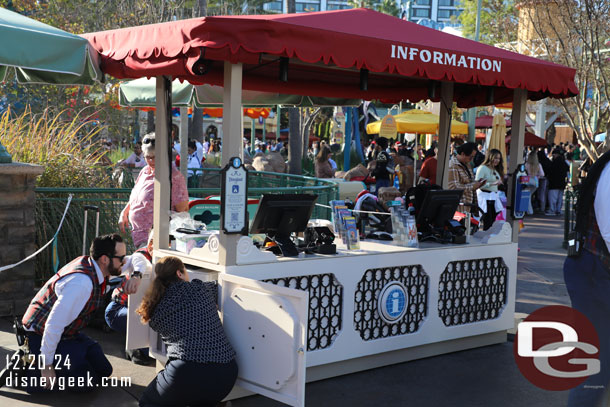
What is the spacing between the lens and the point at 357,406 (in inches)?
203

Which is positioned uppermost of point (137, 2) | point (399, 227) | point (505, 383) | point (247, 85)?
point (137, 2)

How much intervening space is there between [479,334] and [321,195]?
3.65 m

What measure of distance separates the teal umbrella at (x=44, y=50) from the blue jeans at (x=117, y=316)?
1.92 meters

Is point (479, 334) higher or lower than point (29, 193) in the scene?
lower

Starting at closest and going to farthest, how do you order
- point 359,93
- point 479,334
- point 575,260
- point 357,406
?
1. point 575,260
2. point 357,406
3. point 479,334
4. point 359,93

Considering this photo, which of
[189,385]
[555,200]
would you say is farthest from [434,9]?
[189,385]

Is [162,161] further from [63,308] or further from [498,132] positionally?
[498,132]

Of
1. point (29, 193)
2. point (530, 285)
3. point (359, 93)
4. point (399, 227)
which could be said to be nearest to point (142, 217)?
point (29, 193)

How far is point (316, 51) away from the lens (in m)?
5.05

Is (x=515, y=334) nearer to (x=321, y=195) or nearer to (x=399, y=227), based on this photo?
(x=399, y=227)

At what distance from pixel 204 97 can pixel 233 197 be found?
4.38m

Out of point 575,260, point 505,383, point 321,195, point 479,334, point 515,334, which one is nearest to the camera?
point 575,260

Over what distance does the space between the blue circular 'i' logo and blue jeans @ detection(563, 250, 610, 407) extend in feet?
6.06

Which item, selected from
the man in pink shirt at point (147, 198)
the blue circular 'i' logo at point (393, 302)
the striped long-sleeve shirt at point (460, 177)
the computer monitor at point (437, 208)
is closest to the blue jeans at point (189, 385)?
the blue circular 'i' logo at point (393, 302)
